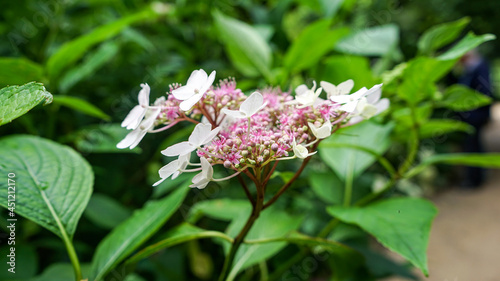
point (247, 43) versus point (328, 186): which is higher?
point (247, 43)

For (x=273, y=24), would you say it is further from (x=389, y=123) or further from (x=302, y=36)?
(x=389, y=123)

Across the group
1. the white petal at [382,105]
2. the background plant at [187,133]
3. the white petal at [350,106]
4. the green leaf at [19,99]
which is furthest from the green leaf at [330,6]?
the green leaf at [19,99]

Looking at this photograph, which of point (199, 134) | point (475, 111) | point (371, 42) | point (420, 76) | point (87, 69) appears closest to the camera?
point (199, 134)

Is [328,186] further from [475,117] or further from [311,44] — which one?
[475,117]

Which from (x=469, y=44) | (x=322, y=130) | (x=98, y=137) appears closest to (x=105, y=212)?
(x=98, y=137)

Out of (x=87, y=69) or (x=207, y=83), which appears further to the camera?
(x=87, y=69)

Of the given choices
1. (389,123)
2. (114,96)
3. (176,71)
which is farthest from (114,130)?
(389,123)
